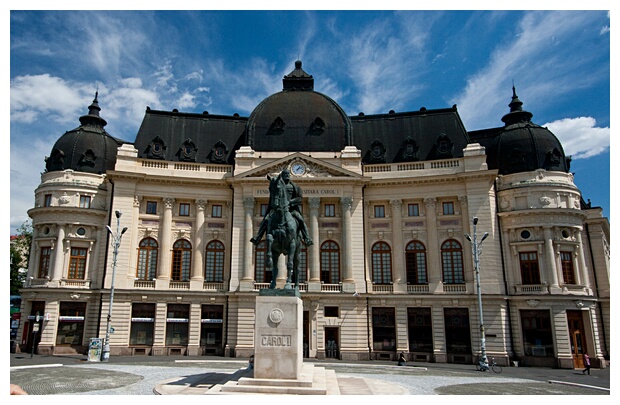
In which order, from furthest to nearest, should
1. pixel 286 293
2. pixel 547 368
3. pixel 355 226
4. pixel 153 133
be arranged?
pixel 153 133 < pixel 355 226 < pixel 547 368 < pixel 286 293

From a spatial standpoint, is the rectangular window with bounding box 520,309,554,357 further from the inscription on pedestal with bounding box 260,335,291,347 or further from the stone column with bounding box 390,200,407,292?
the inscription on pedestal with bounding box 260,335,291,347

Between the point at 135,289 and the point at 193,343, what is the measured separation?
22.9 feet

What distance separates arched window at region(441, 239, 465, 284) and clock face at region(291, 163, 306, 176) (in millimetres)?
14659

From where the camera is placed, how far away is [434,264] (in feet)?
140

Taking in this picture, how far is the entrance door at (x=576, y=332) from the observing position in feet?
129

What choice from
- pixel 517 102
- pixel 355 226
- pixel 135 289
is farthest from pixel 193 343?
pixel 517 102

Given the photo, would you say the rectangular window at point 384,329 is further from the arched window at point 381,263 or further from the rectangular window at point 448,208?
the rectangular window at point 448,208

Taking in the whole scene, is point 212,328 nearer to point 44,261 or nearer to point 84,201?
point 44,261

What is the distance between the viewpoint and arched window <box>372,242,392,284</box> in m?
44.0

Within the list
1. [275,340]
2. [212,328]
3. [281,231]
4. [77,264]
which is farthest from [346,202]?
[275,340]

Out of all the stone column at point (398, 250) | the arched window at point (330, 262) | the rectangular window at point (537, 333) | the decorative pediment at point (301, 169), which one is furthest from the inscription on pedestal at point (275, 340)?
the rectangular window at point (537, 333)

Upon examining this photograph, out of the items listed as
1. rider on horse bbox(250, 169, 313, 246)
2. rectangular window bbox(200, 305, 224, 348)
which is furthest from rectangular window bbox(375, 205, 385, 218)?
rider on horse bbox(250, 169, 313, 246)

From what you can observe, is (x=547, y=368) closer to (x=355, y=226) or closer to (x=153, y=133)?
(x=355, y=226)

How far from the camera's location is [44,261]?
42750mm
